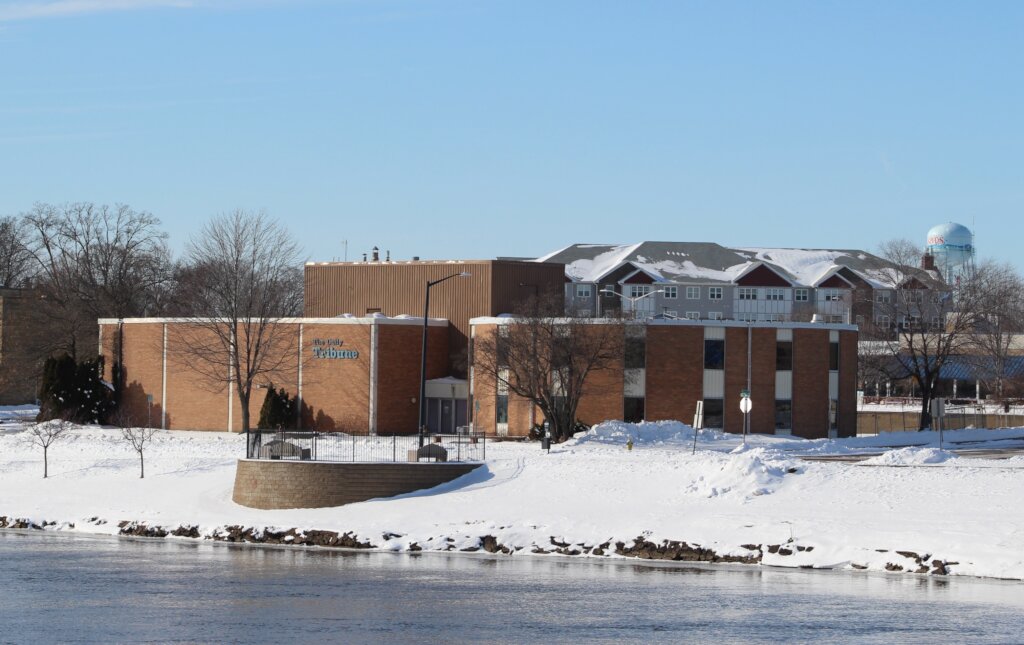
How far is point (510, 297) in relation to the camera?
75875mm

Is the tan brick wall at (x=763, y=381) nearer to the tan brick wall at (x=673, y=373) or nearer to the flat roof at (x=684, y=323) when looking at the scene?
the flat roof at (x=684, y=323)

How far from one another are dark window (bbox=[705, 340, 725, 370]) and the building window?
1559mm

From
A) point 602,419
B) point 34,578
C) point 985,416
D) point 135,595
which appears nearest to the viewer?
point 135,595

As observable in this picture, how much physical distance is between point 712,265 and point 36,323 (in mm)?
65803

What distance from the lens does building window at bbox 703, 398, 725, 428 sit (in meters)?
68.9

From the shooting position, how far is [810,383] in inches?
2788

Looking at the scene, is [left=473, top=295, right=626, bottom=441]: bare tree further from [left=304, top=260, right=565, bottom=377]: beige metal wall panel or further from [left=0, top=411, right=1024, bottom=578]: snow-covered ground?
[left=0, top=411, right=1024, bottom=578]: snow-covered ground

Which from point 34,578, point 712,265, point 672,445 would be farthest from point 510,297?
point 712,265

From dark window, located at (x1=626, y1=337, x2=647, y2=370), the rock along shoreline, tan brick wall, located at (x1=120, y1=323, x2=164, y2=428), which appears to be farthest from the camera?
tan brick wall, located at (x1=120, y1=323, x2=164, y2=428)

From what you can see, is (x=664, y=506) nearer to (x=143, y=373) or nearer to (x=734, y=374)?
(x=734, y=374)

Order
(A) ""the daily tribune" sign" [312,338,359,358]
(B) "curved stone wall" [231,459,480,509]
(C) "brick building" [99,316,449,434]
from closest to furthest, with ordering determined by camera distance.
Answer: (B) "curved stone wall" [231,459,480,509] < (C) "brick building" [99,316,449,434] < (A) ""the daily tribune" sign" [312,338,359,358]

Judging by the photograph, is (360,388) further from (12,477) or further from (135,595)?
(135,595)

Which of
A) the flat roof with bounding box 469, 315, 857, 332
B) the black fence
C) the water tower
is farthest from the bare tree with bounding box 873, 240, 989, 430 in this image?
the water tower

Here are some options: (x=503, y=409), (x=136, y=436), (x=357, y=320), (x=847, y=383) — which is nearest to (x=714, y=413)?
(x=847, y=383)
